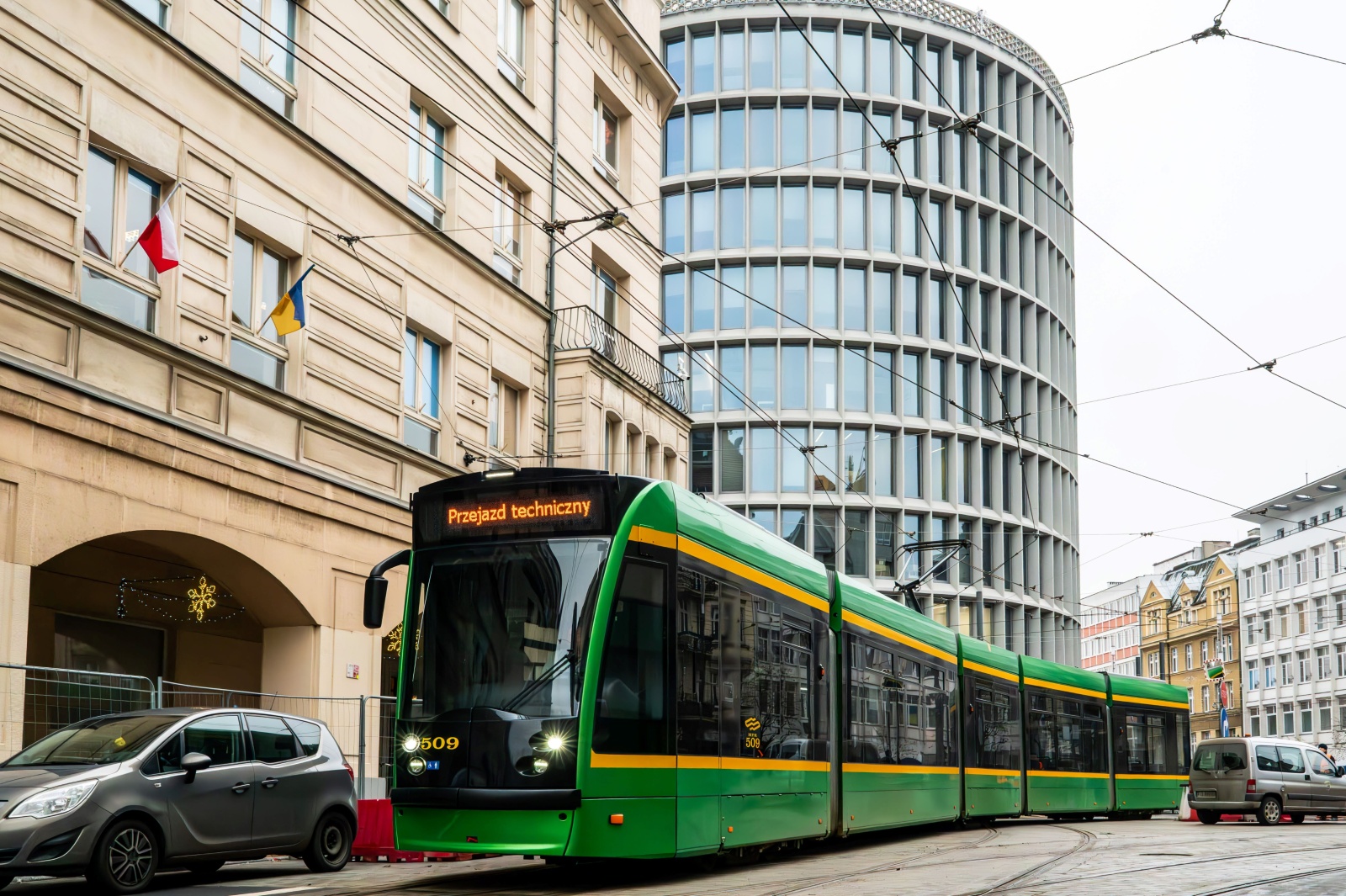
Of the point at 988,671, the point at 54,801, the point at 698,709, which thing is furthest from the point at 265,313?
the point at 988,671

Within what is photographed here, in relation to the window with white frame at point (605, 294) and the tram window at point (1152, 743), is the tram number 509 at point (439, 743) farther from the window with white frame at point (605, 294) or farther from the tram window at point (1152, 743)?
the tram window at point (1152, 743)

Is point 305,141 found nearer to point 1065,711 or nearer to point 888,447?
point 1065,711

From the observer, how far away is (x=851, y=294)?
5447 centimetres

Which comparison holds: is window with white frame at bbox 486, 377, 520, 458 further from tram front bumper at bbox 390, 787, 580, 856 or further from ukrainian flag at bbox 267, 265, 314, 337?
tram front bumper at bbox 390, 787, 580, 856

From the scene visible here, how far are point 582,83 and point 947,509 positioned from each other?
29.6 m

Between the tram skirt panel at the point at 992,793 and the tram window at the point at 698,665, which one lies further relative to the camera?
the tram skirt panel at the point at 992,793

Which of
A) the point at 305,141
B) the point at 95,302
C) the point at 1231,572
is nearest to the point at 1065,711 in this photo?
the point at 305,141

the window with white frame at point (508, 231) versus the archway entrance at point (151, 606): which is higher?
the window with white frame at point (508, 231)

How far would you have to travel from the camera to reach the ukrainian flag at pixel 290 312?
18.3m

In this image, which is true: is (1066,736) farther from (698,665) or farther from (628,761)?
(628,761)

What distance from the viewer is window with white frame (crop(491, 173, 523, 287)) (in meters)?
25.4

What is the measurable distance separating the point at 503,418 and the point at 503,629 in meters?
14.1

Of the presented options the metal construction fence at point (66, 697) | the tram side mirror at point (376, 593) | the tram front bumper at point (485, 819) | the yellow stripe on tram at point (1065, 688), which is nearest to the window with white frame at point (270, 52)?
the metal construction fence at point (66, 697)

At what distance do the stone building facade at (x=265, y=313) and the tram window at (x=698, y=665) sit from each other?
6.80 meters
